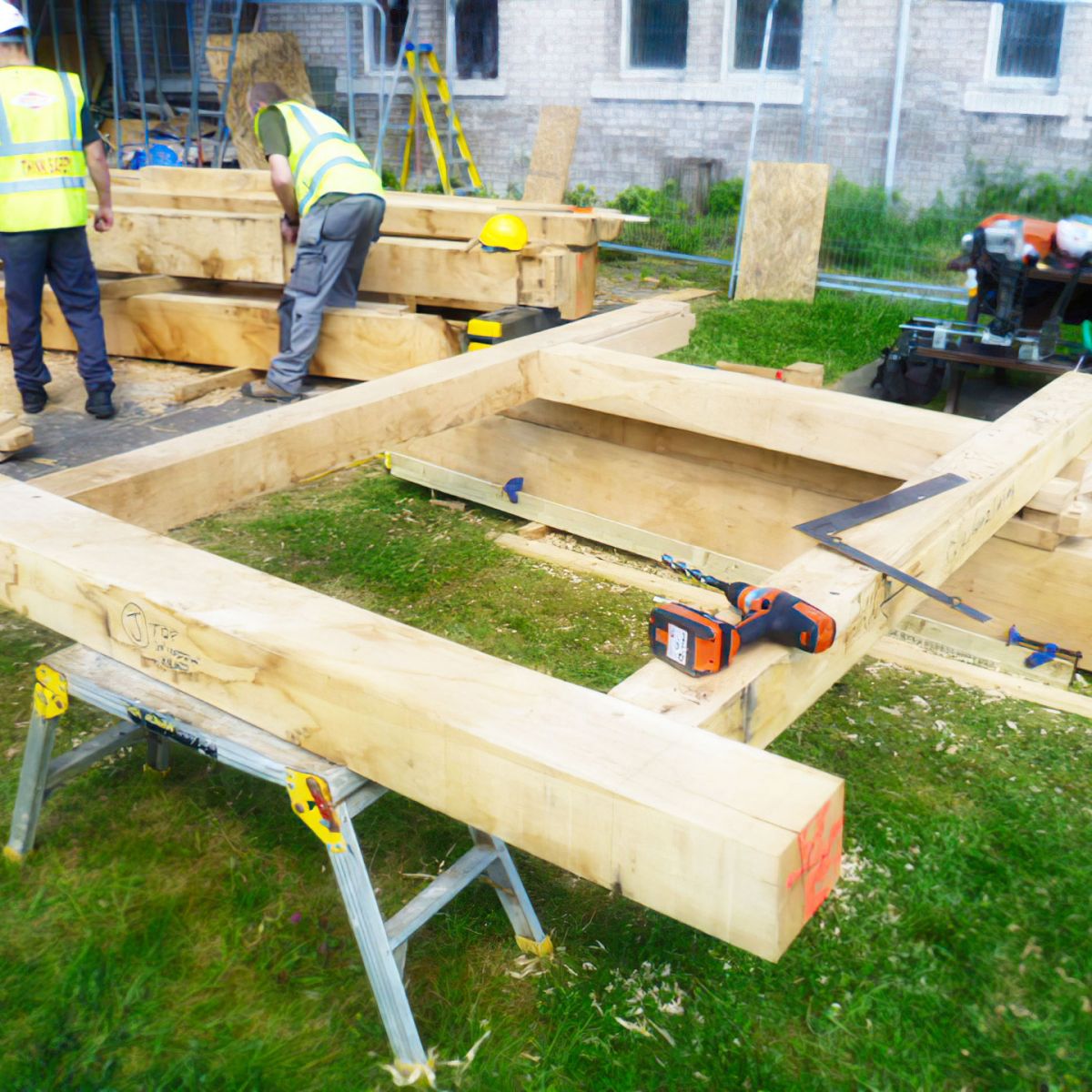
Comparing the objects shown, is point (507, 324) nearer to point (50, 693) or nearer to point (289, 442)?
point (289, 442)

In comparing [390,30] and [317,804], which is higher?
[390,30]

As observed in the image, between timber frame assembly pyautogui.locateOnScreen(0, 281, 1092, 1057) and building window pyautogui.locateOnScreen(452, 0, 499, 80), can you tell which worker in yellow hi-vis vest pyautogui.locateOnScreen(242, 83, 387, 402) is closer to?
timber frame assembly pyautogui.locateOnScreen(0, 281, 1092, 1057)

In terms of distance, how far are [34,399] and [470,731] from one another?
519 centimetres

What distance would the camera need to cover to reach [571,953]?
88.0 inches

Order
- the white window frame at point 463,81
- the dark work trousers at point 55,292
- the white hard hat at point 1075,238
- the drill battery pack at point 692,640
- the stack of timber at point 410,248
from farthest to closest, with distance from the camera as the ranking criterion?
the white window frame at point 463,81
the stack of timber at point 410,248
the white hard hat at point 1075,238
the dark work trousers at point 55,292
the drill battery pack at point 692,640

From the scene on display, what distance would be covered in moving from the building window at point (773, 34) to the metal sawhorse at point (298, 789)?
973 cm

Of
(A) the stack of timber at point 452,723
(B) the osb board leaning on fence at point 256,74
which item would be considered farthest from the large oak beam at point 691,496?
(B) the osb board leaning on fence at point 256,74

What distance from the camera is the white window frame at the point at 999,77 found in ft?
29.0

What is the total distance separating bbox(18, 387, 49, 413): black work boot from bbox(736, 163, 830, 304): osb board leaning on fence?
17.1ft

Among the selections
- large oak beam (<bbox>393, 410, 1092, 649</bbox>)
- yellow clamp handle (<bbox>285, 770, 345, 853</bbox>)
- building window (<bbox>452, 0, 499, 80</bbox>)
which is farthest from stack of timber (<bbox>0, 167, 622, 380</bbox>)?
building window (<bbox>452, 0, 499, 80</bbox>)

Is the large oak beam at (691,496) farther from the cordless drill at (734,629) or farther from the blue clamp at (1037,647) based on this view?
the cordless drill at (734,629)

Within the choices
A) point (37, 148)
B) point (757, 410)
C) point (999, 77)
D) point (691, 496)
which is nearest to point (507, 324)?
point (691, 496)

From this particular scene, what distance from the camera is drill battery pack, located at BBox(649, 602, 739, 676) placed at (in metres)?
1.67

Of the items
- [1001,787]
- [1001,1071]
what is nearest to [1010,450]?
[1001,787]
